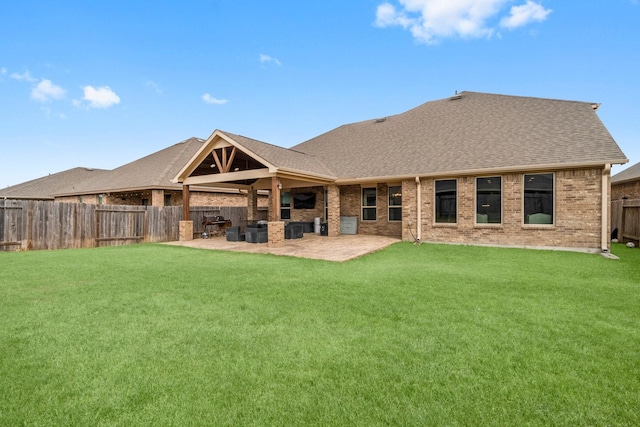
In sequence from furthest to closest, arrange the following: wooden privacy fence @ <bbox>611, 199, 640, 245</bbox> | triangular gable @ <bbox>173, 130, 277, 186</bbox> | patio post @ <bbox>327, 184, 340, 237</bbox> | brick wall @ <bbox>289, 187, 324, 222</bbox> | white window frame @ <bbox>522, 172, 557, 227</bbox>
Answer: brick wall @ <bbox>289, 187, 324, 222</bbox> → patio post @ <bbox>327, 184, 340, 237</bbox> → wooden privacy fence @ <bbox>611, 199, 640, 245</bbox> → triangular gable @ <bbox>173, 130, 277, 186</bbox> → white window frame @ <bbox>522, 172, 557, 227</bbox>

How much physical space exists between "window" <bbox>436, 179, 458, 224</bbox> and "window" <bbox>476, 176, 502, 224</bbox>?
834mm

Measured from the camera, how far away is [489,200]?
37.8ft

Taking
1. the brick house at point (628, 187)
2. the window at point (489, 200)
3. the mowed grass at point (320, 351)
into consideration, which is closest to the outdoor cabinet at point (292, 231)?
the mowed grass at point (320, 351)

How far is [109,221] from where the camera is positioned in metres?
13.5

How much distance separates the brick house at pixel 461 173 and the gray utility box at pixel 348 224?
0.05 m

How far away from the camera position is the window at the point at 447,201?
12.2 meters

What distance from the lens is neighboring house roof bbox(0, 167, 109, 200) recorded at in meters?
25.5

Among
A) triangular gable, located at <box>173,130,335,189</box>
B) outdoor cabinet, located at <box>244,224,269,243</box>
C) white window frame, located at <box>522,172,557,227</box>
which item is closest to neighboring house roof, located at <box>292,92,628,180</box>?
white window frame, located at <box>522,172,557,227</box>

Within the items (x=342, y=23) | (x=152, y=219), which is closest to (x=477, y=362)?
(x=152, y=219)

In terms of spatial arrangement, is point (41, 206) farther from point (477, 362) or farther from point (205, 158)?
point (477, 362)

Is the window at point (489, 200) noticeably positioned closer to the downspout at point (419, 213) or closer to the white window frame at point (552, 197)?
the white window frame at point (552, 197)

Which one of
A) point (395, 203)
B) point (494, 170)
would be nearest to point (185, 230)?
point (395, 203)

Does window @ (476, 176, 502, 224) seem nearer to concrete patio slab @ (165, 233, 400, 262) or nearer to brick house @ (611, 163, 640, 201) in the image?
concrete patio slab @ (165, 233, 400, 262)

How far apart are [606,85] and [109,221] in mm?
24677
